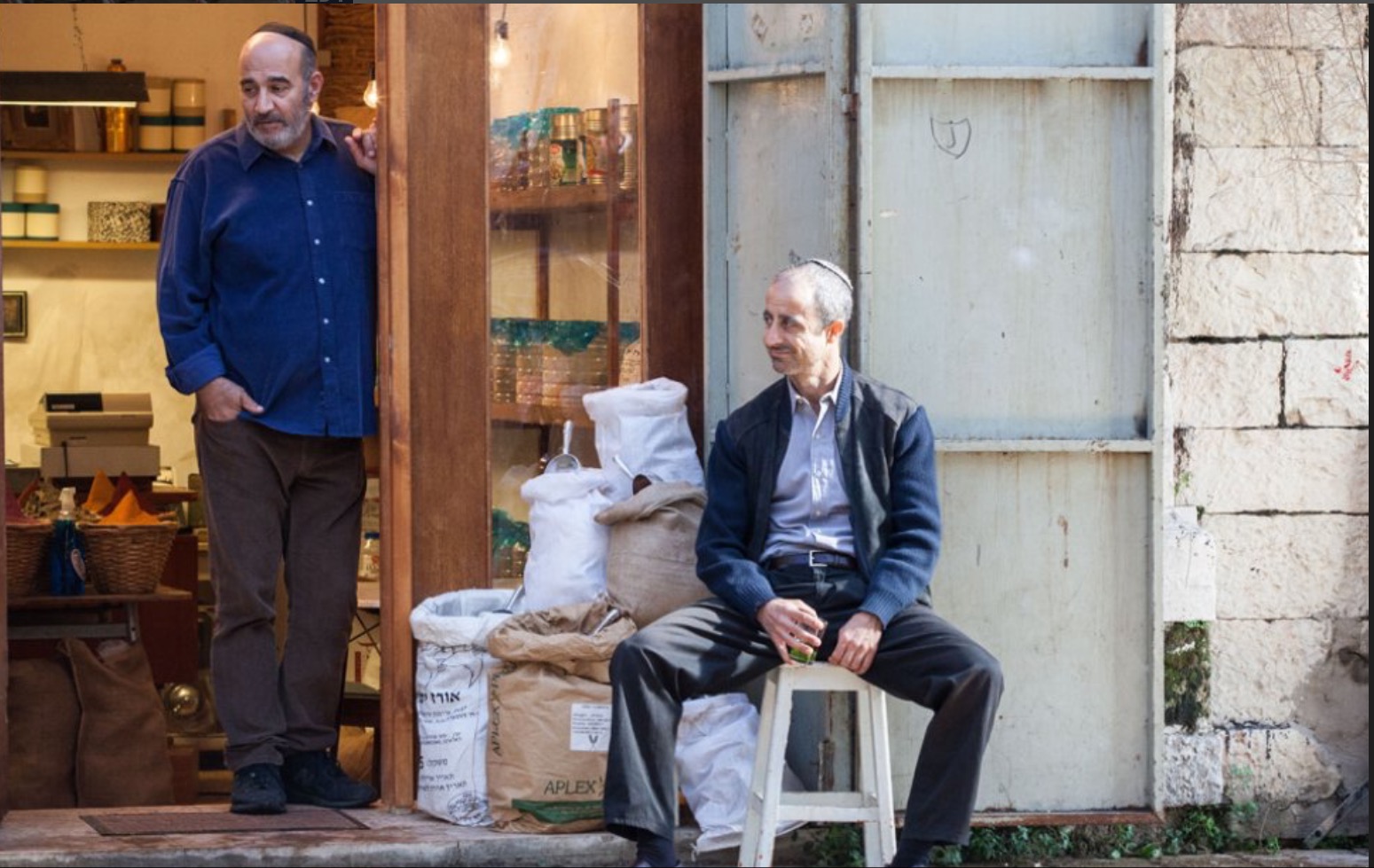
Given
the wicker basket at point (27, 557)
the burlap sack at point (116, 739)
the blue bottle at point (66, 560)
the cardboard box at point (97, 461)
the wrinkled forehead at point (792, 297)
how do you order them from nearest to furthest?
1. the wrinkled forehead at point (792, 297)
2. the burlap sack at point (116, 739)
3. the wicker basket at point (27, 557)
4. the blue bottle at point (66, 560)
5. the cardboard box at point (97, 461)

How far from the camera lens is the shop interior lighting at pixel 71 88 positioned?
9.95 m

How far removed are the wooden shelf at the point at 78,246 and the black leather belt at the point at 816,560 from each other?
635cm

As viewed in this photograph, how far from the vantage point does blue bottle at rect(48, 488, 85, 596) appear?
7105mm

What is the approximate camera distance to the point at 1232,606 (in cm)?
605

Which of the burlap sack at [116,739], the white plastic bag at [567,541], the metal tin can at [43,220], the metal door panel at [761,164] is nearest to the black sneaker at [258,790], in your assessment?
the white plastic bag at [567,541]

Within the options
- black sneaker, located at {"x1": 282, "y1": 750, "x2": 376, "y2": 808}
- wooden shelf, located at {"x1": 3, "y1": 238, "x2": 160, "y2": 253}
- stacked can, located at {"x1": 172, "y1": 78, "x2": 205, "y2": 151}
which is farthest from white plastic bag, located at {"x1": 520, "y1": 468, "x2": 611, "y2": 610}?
wooden shelf, located at {"x1": 3, "y1": 238, "x2": 160, "y2": 253}

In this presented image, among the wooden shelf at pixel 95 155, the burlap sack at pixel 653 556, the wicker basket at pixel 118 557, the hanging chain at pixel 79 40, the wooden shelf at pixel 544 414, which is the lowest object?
the wicker basket at pixel 118 557

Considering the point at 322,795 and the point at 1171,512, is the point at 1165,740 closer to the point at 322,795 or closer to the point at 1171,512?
the point at 1171,512

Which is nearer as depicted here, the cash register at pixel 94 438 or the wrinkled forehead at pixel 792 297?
the wrinkled forehead at pixel 792 297

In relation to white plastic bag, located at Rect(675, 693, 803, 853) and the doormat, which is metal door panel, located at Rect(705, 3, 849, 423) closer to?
white plastic bag, located at Rect(675, 693, 803, 853)

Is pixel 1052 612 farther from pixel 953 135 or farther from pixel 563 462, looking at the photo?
pixel 563 462

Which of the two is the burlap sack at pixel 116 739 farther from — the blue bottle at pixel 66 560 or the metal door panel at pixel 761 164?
the metal door panel at pixel 761 164

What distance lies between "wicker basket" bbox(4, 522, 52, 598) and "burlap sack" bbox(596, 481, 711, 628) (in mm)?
2367

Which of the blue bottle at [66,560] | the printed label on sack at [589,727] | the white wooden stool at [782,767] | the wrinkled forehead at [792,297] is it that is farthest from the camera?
the blue bottle at [66,560]
